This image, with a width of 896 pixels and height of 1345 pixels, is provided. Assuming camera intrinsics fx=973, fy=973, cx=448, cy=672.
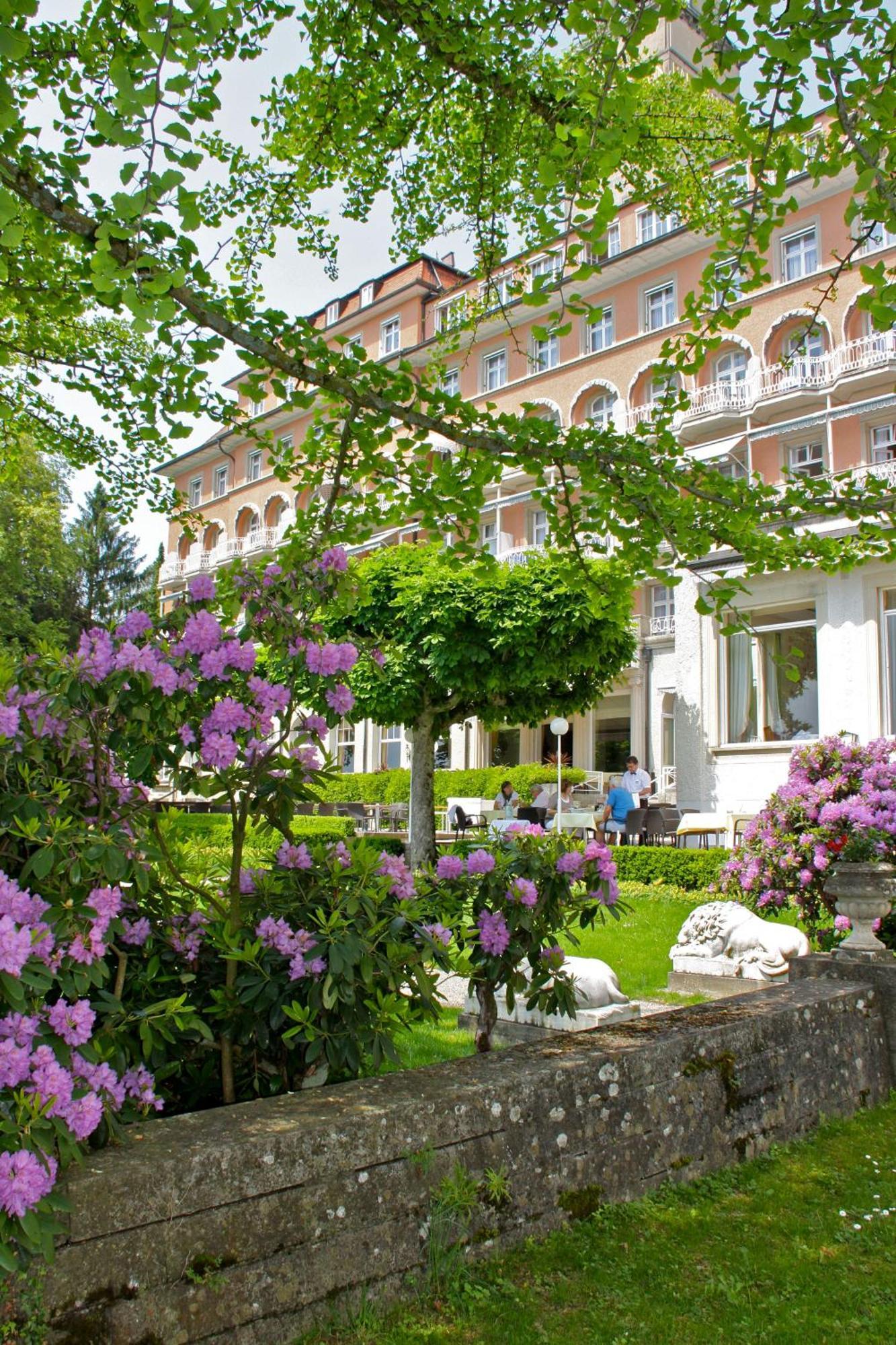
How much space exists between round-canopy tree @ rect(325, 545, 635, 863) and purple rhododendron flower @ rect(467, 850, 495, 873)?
462 inches

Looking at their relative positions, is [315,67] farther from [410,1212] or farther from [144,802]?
[410,1212]

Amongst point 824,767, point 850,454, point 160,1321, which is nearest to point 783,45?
point 160,1321

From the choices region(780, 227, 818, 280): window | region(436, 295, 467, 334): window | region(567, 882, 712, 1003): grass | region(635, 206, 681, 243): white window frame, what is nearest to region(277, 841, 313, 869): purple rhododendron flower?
region(567, 882, 712, 1003): grass

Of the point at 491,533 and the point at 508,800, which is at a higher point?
the point at 491,533

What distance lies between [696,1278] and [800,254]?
24.7 metres

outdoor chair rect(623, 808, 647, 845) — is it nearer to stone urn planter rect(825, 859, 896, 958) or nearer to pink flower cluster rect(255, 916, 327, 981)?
stone urn planter rect(825, 859, 896, 958)

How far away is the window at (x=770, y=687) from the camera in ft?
65.8

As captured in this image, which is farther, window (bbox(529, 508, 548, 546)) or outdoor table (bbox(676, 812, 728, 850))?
window (bbox(529, 508, 548, 546))

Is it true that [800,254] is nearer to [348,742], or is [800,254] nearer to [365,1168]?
[348,742]

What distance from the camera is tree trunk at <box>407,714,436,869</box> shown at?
1562 centimetres

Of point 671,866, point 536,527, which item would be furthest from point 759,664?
point 536,527

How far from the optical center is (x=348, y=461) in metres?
4.73

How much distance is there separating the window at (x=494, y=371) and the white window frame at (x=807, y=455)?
9926 millimetres

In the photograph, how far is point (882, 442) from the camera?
21609 millimetres
